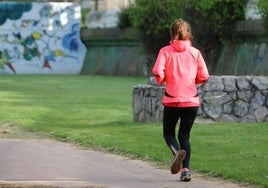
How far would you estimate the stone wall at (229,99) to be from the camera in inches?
696

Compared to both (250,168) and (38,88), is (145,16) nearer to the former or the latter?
(38,88)

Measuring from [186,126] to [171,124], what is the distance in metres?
0.18

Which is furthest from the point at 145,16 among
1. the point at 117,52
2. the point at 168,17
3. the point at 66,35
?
the point at 66,35

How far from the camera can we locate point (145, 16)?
41.9m

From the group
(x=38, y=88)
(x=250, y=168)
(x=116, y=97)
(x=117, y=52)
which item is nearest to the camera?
(x=250, y=168)

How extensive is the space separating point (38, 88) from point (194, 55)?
20796mm

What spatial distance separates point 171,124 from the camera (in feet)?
38.6

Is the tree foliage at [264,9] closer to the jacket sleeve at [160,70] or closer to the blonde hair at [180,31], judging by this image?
the blonde hair at [180,31]

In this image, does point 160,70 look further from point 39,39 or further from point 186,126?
point 39,39

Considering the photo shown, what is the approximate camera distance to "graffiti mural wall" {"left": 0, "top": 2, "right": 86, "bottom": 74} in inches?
1983

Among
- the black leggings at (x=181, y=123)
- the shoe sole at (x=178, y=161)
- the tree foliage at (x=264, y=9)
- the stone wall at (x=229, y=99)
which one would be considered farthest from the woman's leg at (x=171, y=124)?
the tree foliage at (x=264, y=9)

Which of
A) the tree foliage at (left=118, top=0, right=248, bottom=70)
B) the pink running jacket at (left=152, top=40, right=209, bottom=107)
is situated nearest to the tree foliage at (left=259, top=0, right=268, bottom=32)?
the tree foliage at (left=118, top=0, right=248, bottom=70)

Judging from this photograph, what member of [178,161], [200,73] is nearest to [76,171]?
[178,161]

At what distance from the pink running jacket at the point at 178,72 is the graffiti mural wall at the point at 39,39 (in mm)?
38785
